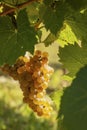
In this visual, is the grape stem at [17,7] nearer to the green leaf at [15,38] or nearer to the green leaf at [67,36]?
the green leaf at [15,38]

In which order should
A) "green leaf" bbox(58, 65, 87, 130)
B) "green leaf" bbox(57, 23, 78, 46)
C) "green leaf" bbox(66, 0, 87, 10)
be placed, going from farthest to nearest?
"green leaf" bbox(57, 23, 78, 46)
"green leaf" bbox(66, 0, 87, 10)
"green leaf" bbox(58, 65, 87, 130)

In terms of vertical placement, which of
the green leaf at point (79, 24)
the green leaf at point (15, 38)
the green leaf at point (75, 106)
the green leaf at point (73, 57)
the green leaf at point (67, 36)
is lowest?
the green leaf at point (75, 106)

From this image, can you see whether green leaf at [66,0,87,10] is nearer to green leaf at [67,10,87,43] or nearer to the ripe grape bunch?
green leaf at [67,10,87,43]

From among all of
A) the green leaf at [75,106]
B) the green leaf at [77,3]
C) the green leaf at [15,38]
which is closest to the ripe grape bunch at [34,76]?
the green leaf at [15,38]

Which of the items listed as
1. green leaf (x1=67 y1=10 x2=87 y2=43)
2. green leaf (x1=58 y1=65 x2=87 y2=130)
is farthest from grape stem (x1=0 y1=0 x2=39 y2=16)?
green leaf (x1=58 y1=65 x2=87 y2=130)

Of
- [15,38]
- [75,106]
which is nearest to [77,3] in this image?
[15,38]

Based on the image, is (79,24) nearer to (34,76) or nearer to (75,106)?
(34,76)
